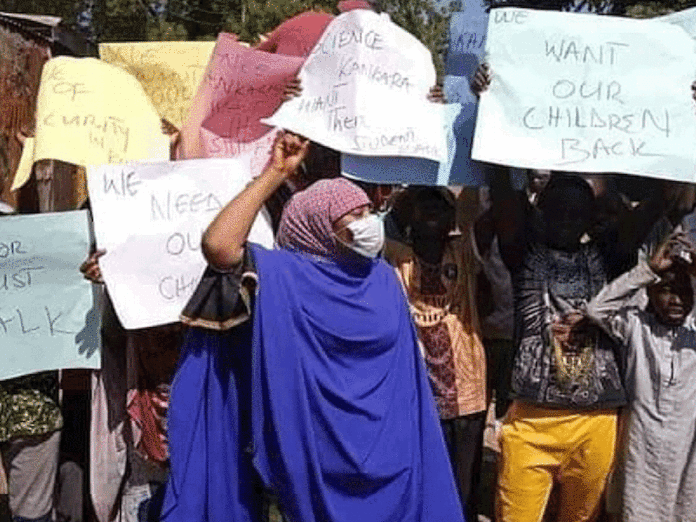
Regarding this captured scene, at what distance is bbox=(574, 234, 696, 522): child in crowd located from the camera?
3.90 metres

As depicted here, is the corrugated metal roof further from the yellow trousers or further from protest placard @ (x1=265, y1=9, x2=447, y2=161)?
the yellow trousers

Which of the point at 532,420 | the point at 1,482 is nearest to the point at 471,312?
the point at 532,420

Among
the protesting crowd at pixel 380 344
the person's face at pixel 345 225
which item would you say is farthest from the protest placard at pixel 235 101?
the person's face at pixel 345 225

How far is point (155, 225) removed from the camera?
363cm

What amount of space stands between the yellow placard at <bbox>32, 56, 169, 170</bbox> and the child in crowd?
→ 5.53ft

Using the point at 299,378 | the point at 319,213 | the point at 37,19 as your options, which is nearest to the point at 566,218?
the point at 319,213

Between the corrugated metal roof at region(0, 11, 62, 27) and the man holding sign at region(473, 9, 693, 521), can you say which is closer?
the man holding sign at region(473, 9, 693, 521)

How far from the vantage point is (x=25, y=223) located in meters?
3.93

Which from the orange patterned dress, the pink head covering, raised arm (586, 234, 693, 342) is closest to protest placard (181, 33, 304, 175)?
the orange patterned dress

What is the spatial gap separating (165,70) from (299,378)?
174cm

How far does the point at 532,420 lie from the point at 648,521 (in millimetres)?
549

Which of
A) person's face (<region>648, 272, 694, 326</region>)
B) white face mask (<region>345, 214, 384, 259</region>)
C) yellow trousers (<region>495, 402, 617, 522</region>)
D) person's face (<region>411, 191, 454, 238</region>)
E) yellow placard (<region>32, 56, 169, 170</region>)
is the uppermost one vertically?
yellow placard (<region>32, 56, 169, 170</region>)

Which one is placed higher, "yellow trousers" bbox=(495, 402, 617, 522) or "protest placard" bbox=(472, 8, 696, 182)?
"protest placard" bbox=(472, 8, 696, 182)

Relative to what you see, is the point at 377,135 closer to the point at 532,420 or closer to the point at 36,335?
the point at 532,420
